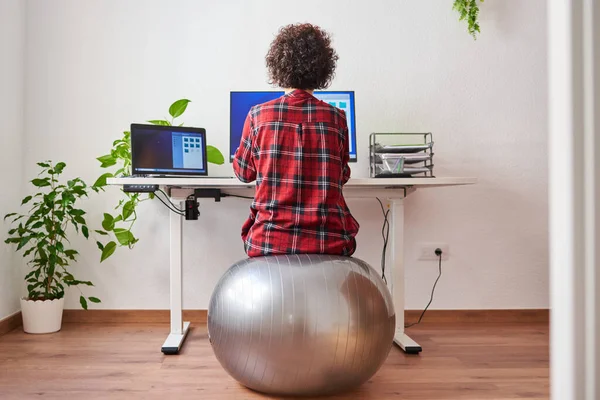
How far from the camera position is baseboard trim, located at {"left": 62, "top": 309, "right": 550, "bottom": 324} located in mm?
2910

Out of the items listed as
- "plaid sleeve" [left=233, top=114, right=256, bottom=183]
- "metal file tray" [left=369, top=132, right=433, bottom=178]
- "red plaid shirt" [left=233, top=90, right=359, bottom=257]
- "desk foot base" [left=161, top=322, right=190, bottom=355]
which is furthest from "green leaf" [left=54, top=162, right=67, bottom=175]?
"metal file tray" [left=369, top=132, right=433, bottom=178]

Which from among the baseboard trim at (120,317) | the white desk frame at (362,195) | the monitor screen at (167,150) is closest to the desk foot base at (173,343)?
the white desk frame at (362,195)

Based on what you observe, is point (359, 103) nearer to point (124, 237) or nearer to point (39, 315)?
point (124, 237)

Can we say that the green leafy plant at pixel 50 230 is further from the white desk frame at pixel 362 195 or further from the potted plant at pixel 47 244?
the white desk frame at pixel 362 195

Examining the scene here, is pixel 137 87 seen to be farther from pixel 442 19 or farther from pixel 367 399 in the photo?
pixel 367 399

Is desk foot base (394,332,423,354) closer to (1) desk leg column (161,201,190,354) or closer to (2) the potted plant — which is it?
(1) desk leg column (161,201,190,354)

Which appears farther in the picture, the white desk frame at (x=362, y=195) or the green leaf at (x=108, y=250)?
the green leaf at (x=108, y=250)

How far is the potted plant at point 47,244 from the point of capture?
8.67 ft

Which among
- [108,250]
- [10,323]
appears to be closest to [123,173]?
[108,250]

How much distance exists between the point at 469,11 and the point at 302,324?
211cm

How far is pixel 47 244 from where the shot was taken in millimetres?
2689

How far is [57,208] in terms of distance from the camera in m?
2.84

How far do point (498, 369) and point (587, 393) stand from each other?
1870 millimetres

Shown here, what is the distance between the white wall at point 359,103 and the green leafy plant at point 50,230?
0.13 meters
